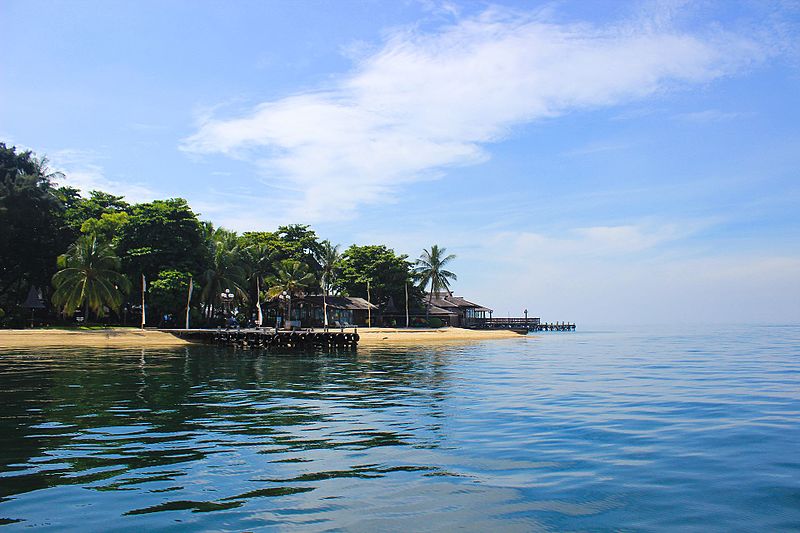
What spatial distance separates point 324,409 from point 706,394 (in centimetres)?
1457

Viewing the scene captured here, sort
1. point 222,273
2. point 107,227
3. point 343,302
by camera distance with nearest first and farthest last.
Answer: point 107,227
point 222,273
point 343,302

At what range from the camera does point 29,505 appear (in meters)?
Answer: 8.53

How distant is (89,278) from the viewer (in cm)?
5659

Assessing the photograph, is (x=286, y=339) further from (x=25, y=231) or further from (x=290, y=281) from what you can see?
(x=25, y=231)

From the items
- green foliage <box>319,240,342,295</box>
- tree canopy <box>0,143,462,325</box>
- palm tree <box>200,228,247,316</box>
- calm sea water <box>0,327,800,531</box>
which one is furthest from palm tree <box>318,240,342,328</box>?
calm sea water <box>0,327,800,531</box>

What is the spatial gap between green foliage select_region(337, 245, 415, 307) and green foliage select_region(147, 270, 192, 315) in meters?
29.8

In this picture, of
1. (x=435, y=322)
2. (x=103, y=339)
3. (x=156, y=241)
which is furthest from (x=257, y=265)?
(x=435, y=322)

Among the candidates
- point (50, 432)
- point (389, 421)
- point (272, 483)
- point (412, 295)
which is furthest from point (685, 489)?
point (412, 295)

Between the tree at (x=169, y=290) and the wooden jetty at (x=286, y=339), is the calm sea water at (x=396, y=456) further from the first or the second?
the tree at (x=169, y=290)

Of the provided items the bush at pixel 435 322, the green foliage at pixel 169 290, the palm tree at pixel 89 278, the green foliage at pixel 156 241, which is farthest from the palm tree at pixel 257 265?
the bush at pixel 435 322

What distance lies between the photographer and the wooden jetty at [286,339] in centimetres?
5309

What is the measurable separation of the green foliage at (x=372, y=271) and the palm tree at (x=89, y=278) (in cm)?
3573

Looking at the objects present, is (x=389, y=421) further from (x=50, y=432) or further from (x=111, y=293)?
(x=111, y=293)

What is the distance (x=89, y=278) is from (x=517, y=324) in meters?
81.9
